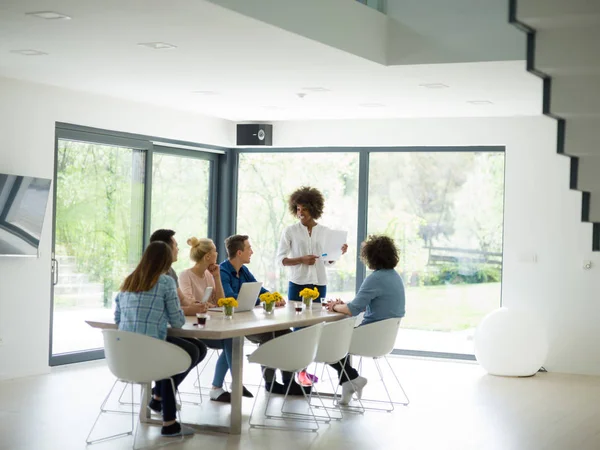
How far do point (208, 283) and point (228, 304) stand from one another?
73cm

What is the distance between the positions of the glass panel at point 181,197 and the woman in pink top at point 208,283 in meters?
3.28

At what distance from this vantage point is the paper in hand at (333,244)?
8445mm

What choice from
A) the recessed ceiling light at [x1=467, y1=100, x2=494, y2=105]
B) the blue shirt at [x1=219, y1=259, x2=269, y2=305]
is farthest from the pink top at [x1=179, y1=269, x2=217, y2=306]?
the recessed ceiling light at [x1=467, y1=100, x2=494, y2=105]

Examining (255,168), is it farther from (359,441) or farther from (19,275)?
(359,441)

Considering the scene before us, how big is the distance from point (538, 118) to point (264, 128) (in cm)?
323

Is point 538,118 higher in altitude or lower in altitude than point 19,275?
higher

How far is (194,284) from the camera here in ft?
23.4

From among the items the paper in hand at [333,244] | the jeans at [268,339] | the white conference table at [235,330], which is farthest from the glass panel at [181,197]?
the white conference table at [235,330]

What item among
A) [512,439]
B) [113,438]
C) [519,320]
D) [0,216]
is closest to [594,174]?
[512,439]

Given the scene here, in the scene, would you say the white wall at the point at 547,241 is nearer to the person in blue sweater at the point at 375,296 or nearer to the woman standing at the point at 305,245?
the woman standing at the point at 305,245

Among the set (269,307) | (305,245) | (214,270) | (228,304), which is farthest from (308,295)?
(305,245)

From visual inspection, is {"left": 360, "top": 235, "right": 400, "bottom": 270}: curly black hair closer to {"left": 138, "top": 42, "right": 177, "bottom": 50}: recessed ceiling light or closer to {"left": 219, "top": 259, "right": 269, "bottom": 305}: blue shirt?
{"left": 219, "top": 259, "right": 269, "bottom": 305}: blue shirt

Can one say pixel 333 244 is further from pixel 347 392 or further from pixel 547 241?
pixel 547 241

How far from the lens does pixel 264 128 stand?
437 inches
